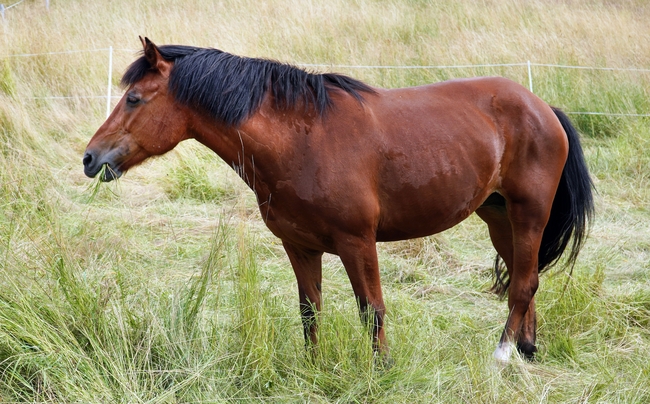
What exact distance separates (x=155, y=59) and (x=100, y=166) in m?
0.52

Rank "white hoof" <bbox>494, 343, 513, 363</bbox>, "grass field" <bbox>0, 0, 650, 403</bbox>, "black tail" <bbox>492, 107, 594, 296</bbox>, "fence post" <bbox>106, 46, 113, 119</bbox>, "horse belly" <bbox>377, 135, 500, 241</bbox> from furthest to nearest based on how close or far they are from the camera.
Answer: "fence post" <bbox>106, 46, 113, 119</bbox>
"black tail" <bbox>492, 107, 594, 296</bbox>
"white hoof" <bbox>494, 343, 513, 363</bbox>
"horse belly" <bbox>377, 135, 500, 241</bbox>
"grass field" <bbox>0, 0, 650, 403</bbox>

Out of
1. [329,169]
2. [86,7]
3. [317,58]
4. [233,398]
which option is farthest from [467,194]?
[86,7]

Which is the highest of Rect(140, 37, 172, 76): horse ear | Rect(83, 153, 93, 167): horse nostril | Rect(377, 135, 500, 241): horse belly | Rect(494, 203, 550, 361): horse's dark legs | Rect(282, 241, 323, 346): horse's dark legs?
Rect(140, 37, 172, 76): horse ear

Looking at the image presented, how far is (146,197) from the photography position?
→ 6305 millimetres

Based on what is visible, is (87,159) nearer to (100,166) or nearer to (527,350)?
(100,166)

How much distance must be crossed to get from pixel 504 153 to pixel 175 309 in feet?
5.97

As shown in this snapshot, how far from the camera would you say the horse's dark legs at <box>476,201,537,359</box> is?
12.6 feet

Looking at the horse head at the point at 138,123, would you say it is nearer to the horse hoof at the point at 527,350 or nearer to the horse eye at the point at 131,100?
the horse eye at the point at 131,100

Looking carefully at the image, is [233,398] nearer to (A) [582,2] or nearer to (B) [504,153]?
(B) [504,153]

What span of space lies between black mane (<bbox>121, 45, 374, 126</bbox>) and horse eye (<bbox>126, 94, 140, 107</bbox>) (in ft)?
0.28

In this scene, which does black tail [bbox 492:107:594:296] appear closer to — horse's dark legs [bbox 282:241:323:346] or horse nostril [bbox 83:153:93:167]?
horse's dark legs [bbox 282:241:323:346]

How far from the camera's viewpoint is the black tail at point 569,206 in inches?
156

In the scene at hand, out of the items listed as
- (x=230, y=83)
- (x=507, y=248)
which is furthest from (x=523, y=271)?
(x=230, y=83)

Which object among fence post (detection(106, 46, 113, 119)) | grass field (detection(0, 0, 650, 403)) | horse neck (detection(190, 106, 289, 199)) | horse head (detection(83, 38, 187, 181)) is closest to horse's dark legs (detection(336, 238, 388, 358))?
grass field (detection(0, 0, 650, 403))
